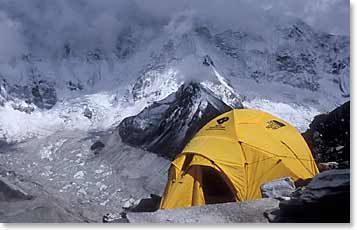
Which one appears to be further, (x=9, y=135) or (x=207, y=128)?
(x=9, y=135)

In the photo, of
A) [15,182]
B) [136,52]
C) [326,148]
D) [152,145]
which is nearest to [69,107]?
[136,52]

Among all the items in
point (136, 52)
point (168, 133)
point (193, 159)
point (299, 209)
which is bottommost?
point (299, 209)

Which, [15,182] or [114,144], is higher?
[114,144]

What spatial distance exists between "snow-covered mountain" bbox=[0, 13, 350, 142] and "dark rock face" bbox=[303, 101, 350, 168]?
743 cm

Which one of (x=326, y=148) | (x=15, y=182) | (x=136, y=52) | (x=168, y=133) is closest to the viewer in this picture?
(x=326, y=148)

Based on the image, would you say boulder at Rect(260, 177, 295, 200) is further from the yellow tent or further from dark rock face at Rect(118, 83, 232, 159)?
dark rock face at Rect(118, 83, 232, 159)

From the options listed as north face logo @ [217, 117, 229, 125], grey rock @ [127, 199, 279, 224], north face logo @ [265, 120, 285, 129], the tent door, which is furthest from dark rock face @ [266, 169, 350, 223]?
north face logo @ [217, 117, 229, 125]

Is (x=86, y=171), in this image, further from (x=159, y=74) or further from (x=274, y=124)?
(x=159, y=74)

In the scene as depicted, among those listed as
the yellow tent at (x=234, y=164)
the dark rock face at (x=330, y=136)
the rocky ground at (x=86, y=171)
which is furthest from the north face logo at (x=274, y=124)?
the rocky ground at (x=86, y=171)

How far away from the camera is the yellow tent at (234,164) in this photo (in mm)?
4699

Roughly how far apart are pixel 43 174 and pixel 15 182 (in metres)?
1.48

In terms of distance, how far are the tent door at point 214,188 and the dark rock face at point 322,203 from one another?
957 millimetres

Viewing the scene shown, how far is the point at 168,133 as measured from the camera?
16.9m

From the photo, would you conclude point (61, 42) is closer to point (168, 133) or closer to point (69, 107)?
point (168, 133)
